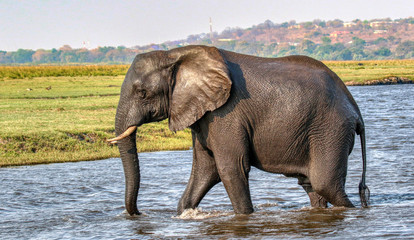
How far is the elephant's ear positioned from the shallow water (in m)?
1.43

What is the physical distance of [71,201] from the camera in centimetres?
1035

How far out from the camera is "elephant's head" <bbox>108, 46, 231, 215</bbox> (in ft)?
25.3

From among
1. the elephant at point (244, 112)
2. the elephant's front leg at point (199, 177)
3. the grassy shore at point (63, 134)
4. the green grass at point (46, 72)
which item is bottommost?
the green grass at point (46, 72)

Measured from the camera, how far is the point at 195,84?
7762 mm

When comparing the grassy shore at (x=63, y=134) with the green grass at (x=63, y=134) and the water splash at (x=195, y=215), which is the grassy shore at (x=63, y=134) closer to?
the green grass at (x=63, y=134)

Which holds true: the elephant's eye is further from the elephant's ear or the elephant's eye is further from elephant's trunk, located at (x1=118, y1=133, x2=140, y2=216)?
elephant's trunk, located at (x1=118, y1=133, x2=140, y2=216)

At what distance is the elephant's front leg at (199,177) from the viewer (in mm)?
8383

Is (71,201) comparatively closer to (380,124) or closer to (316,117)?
(316,117)

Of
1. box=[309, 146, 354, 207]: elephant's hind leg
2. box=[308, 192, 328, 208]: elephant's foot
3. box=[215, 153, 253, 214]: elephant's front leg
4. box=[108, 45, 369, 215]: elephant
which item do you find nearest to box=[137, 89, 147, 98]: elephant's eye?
box=[108, 45, 369, 215]: elephant

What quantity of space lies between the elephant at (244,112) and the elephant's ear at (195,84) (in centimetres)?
1

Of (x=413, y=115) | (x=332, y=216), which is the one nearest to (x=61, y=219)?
(x=332, y=216)

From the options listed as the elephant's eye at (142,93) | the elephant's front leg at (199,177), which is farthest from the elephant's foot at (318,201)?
the elephant's eye at (142,93)

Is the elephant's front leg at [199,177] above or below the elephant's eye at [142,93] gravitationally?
below

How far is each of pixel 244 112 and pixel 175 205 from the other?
282 centimetres
